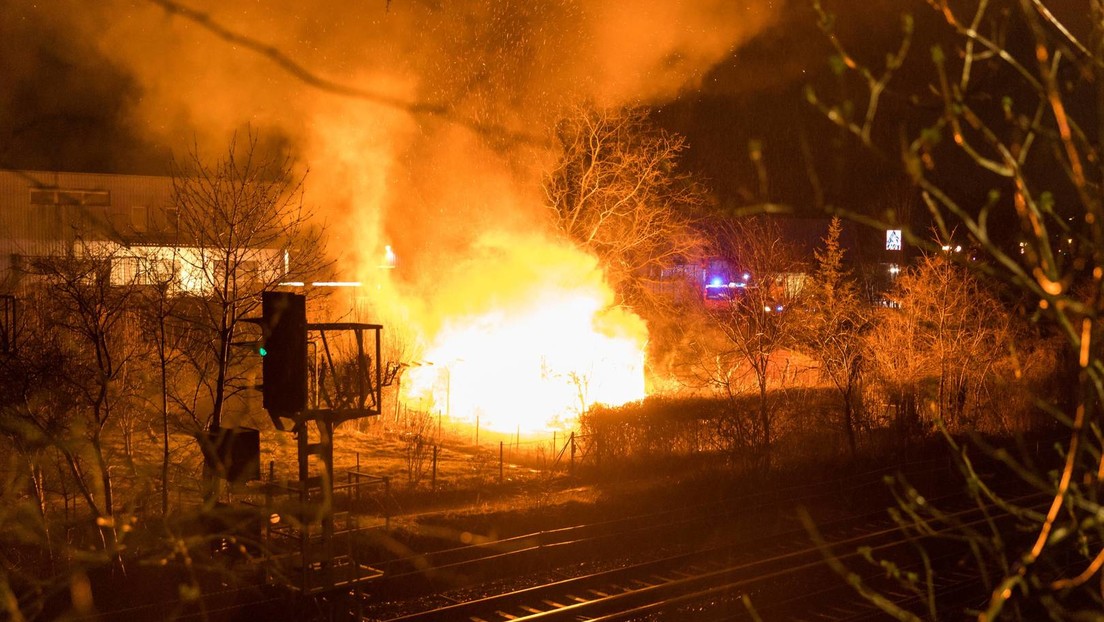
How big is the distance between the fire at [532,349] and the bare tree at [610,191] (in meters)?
1.04

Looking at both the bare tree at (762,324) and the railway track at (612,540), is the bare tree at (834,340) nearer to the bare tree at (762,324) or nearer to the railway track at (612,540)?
the bare tree at (762,324)

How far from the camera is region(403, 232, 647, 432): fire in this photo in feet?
78.8

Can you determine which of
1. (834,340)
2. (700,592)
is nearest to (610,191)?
(834,340)

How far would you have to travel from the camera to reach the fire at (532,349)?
78.8 feet

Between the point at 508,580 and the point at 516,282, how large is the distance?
52.6 feet

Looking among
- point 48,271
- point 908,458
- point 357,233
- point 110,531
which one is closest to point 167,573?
point 110,531

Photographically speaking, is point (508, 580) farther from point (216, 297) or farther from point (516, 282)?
point (516, 282)

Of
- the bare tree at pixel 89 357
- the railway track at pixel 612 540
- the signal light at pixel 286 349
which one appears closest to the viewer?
the signal light at pixel 286 349

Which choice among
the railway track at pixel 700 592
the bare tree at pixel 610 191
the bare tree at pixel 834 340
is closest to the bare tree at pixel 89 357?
the railway track at pixel 700 592

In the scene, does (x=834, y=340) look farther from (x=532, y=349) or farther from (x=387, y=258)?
(x=387, y=258)

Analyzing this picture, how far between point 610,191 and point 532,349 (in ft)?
20.3

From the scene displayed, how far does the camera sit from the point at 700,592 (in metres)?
10.7

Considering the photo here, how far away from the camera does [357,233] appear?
92.5ft

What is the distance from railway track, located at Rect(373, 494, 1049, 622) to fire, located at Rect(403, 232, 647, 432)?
1067 cm
